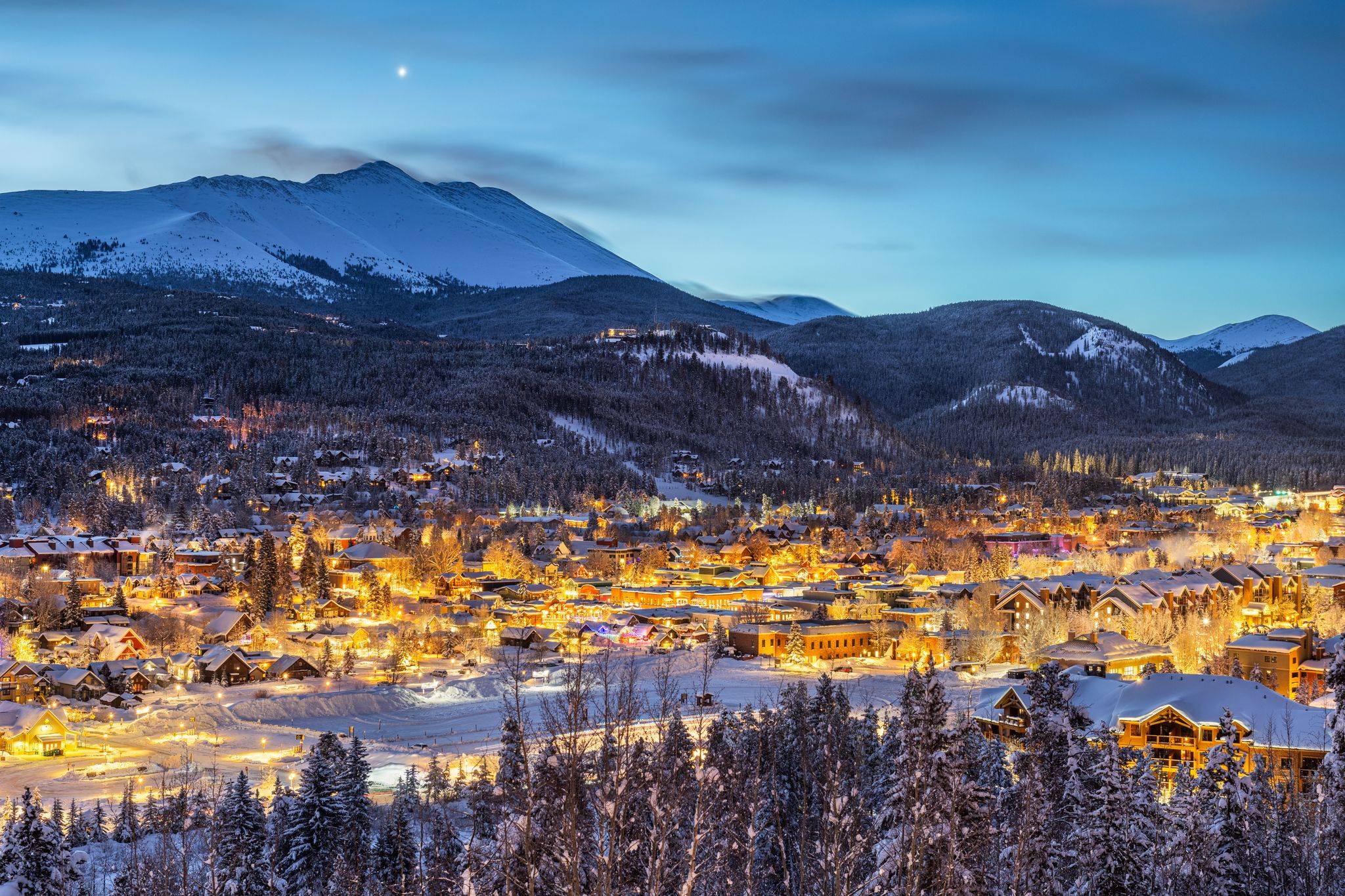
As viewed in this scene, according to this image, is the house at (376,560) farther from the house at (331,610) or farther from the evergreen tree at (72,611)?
the evergreen tree at (72,611)

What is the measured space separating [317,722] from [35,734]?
7.49 meters

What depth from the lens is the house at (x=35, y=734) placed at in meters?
33.9

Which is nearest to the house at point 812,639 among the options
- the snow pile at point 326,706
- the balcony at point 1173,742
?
the snow pile at point 326,706

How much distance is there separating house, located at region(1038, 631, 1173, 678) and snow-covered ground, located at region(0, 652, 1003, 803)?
2549mm

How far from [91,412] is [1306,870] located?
10633 cm

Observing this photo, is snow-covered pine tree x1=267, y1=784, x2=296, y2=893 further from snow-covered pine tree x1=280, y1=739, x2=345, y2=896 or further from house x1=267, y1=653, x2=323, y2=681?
house x1=267, y1=653, x2=323, y2=681

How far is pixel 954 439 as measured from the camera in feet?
583

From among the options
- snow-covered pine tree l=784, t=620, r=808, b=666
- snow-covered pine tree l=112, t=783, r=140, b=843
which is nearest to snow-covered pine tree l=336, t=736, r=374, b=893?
snow-covered pine tree l=112, t=783, r=140, b=843

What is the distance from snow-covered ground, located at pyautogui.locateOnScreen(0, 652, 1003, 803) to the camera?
3153cm

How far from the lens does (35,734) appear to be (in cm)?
3400

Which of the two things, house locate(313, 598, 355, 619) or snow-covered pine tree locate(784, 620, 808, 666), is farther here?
house locate(313, 598, 355, 619)

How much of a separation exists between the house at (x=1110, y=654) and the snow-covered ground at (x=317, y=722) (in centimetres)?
255

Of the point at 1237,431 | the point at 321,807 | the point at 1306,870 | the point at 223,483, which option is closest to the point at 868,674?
the point at 321,807

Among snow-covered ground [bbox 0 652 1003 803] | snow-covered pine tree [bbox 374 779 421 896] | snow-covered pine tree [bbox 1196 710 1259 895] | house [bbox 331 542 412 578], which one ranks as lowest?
snow-covered ground [bbox 0 652 1003 803]
